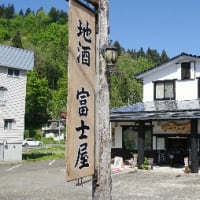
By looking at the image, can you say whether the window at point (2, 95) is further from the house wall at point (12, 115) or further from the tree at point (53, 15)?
the tree at point (53, 15)

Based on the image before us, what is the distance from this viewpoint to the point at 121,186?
17.5m

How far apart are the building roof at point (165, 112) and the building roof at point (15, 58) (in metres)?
13.2

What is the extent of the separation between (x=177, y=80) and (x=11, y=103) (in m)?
15.3

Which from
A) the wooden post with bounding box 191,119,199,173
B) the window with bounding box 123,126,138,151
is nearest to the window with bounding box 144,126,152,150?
the window with bounding box 123,126,138,151

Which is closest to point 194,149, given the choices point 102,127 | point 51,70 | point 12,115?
point 102,127

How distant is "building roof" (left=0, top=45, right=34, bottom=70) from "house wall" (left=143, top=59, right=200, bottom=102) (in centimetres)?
1255

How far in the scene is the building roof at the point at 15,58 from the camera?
34.6 meters

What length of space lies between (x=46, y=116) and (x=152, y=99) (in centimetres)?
5132

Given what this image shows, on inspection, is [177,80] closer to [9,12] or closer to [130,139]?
[130,139]

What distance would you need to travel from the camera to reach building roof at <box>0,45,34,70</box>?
34562mm

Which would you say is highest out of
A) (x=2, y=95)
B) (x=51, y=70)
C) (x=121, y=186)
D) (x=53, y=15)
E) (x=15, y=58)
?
(x=53, y=15)

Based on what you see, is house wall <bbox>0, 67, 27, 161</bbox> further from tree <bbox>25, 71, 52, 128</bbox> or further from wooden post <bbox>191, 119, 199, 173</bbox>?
tree <bbox>25, 71, 52, 128</bbox>

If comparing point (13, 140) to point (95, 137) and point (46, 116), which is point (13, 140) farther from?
point (46, 116)

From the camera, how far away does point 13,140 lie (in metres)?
34.4
